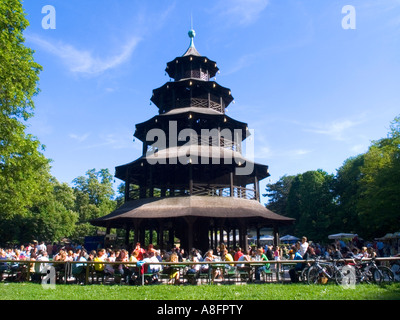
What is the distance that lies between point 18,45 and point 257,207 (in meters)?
17.3

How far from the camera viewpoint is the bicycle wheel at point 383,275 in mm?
10555

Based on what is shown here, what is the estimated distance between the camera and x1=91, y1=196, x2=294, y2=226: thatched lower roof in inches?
760

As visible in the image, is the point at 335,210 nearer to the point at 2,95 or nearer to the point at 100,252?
the point at 100,252

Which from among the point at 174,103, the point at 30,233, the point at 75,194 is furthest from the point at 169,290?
the point at 75,194

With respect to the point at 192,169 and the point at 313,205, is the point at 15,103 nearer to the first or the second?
the point at 192,169

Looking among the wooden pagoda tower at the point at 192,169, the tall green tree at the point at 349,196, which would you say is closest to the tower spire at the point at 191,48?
the wooden pagoda tower at the point at 192,169

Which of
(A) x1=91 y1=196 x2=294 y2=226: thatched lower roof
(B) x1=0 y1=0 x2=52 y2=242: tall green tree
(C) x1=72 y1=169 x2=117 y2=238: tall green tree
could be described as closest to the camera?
(B) x1=0 y1=0 x2=52 y2=242: tall green tree

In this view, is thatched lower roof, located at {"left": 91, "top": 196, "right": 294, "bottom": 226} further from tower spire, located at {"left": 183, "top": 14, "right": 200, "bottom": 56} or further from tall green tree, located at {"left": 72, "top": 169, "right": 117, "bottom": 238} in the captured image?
tall green tree, located at {"left": 72, "top": 169, "right": 117, "bottom": 238}

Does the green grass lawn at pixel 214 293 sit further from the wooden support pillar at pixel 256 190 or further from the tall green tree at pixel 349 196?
the tall green tree at pixel 349 196

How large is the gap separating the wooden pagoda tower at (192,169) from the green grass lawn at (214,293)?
9.10 metres

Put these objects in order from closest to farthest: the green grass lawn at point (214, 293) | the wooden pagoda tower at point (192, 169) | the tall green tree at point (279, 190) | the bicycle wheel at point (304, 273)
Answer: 1. the green grass lawn at point (214, 293)
2. the bicycle wheel at point (304, 273)
3. the wooden pagoda tower at point (192, 169)
4. the tall green tree at point (279, 190)

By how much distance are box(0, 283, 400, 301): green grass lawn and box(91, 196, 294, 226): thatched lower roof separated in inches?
357

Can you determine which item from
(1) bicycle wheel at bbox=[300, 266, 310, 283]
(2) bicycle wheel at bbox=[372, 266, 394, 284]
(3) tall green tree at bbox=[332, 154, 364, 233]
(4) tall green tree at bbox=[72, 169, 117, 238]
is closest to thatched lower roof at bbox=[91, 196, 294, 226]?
(1) bicycle wheel at bbox=[300, 266, 310, 283]
